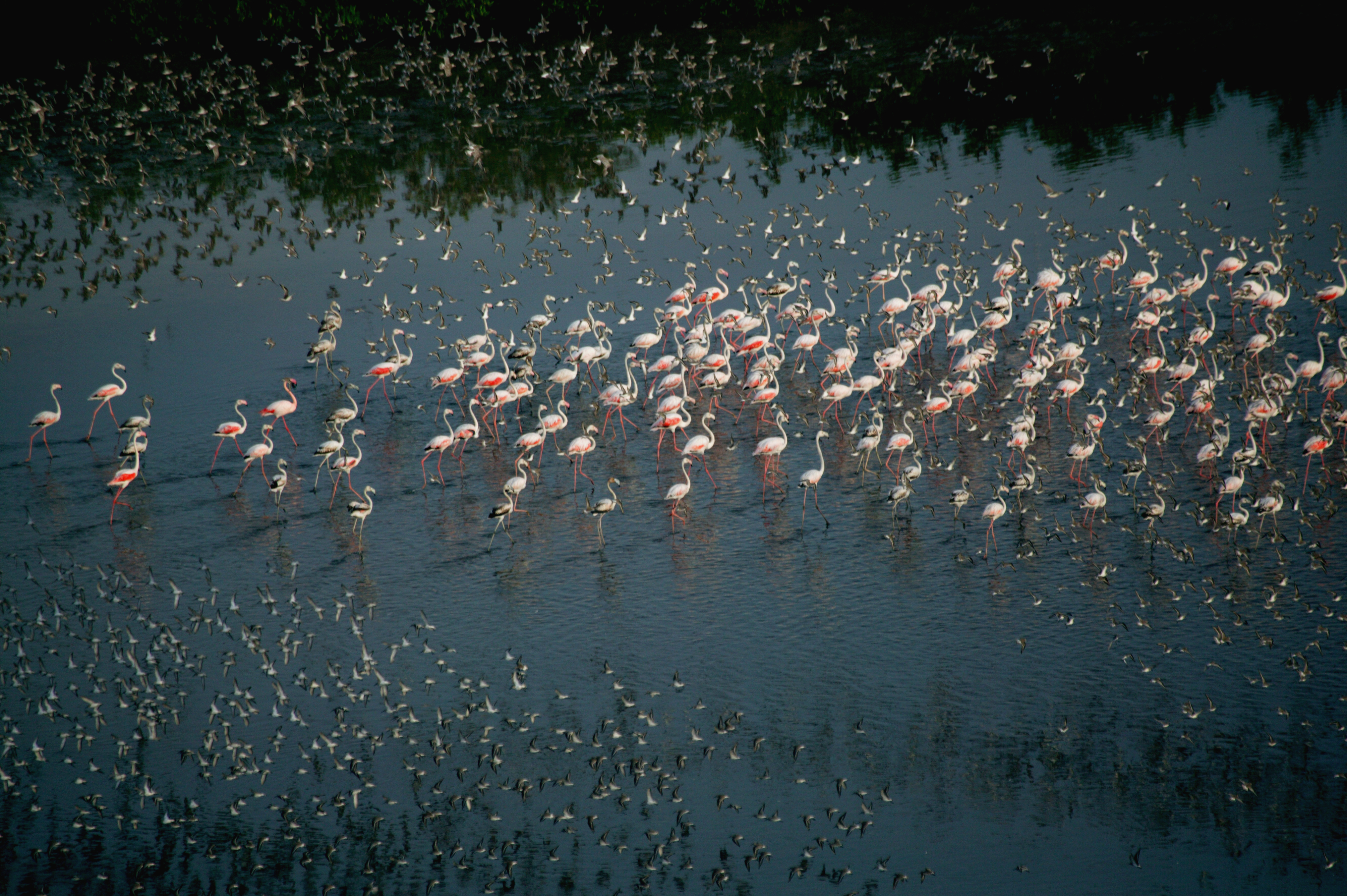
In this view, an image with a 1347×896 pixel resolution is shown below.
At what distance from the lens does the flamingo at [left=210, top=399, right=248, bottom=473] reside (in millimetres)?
16000

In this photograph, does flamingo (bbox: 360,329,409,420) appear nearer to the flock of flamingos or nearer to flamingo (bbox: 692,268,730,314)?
the flock of flamingos

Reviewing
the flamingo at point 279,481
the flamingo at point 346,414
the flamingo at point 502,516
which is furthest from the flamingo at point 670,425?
the flamingo at point 279,481

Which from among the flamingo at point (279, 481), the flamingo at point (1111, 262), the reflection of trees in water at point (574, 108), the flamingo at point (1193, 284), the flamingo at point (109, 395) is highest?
the reflection of trees in water at point (574, 108)

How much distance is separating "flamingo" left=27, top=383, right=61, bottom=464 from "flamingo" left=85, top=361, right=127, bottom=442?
45 cm

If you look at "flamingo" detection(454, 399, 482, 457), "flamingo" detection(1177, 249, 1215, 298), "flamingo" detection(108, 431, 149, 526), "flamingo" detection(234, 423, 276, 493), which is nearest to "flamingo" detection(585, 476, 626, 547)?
"flamingo" detection(454, 399, 482, 457)

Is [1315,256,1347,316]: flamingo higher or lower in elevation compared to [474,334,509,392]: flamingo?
lower

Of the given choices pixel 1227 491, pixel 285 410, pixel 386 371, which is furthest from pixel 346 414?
pixel 1227 491

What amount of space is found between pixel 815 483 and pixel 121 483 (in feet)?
27.7

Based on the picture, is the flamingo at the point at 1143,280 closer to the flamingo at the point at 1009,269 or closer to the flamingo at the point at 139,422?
the flamingo at the point at 1009,269

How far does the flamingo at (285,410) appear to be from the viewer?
16.6 m

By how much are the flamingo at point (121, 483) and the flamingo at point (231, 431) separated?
3.06 ft

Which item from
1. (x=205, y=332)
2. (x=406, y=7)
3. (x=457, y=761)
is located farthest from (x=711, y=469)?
(x=406, y=7)

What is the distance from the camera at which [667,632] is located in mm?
11812

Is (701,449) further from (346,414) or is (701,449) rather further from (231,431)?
(231,431)
